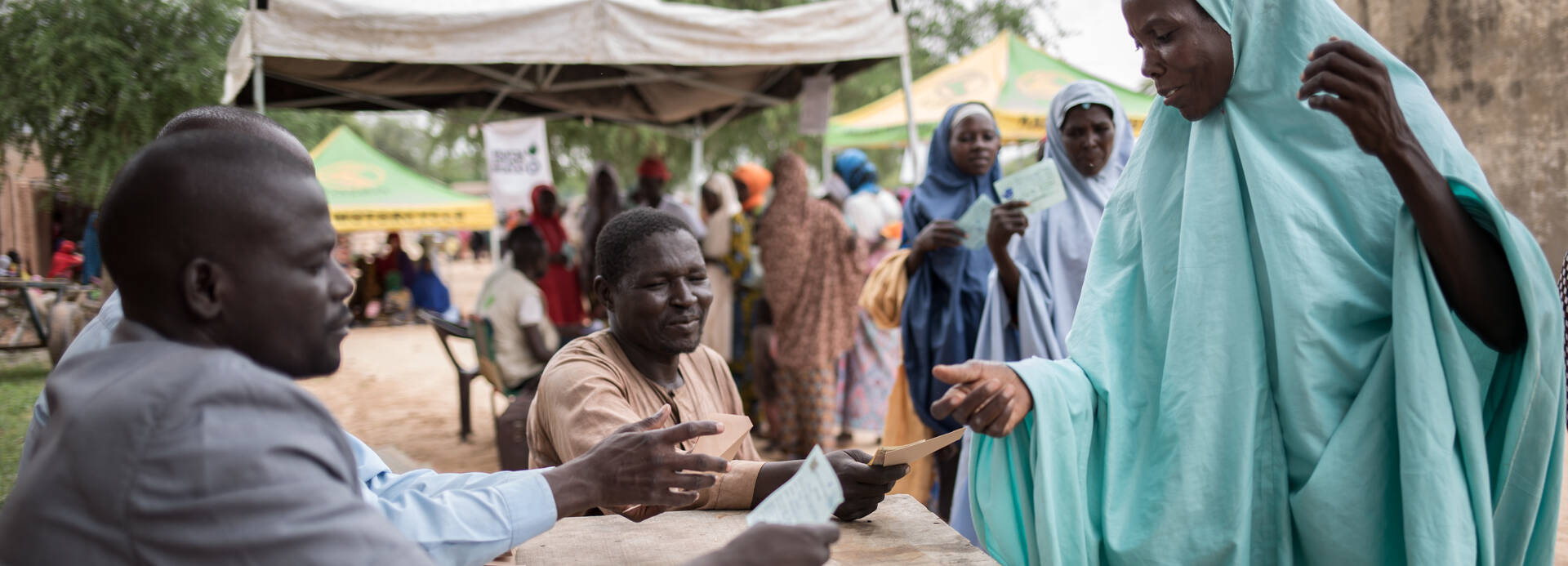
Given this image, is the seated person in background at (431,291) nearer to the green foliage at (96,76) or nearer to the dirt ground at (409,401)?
the dirt ground at (409,401)

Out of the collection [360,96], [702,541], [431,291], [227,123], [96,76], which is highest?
[96,76]

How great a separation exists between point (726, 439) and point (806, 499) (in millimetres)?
476

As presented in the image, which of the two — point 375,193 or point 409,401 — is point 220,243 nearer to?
point 409,401

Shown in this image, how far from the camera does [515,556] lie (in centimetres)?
173

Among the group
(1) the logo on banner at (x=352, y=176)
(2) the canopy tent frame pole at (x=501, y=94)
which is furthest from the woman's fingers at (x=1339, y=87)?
(1) the logo on banner at (x=352, y=176)

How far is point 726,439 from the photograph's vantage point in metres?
1.75

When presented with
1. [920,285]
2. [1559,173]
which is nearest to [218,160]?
[920,285]

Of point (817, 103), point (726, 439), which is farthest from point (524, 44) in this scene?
point (726, 439)

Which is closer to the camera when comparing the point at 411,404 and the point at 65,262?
the point at 411,404

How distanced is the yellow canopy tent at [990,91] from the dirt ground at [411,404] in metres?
4.76

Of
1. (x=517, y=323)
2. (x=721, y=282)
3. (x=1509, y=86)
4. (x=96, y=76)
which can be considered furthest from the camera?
(x=96, y=76)

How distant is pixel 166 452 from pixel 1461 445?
6.22ft

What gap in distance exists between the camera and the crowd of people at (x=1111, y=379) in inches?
35.9

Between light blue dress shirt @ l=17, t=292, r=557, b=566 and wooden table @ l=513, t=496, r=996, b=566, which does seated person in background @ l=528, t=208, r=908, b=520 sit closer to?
wooden table @ l=513, t=496, r=996, b=566
